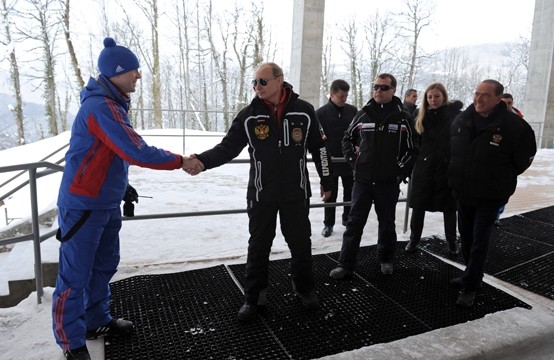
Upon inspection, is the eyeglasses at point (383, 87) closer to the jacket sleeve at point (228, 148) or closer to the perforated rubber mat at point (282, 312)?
the jacket sleeve at point (228, 148)

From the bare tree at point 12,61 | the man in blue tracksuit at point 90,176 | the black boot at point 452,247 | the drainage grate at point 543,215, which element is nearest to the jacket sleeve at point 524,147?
the black boot at point 452,247

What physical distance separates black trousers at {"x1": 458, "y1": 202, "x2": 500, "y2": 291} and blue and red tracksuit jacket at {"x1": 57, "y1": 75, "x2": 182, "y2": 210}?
2652mm

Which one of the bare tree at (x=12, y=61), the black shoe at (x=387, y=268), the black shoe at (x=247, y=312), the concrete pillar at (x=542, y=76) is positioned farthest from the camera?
the bare tree at (x=12, y=61)

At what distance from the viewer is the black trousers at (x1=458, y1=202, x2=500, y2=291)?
3.31m

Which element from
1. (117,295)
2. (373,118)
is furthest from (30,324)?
(373,118)

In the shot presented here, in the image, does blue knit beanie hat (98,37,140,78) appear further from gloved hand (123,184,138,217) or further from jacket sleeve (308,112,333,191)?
jacket sleeve (308,112,333,191)

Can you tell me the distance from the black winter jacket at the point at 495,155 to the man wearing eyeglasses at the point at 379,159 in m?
0.54

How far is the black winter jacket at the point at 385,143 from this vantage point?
3.60 meters

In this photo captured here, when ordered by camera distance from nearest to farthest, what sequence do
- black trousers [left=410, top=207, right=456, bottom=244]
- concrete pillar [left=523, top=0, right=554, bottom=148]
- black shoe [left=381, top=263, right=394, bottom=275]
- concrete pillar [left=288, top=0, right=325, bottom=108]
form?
black shoe [left=381, top=263, right=394, bottom=275]
black trousers [left=410, top=207, right=456, bottom=244]
concrete pillar [left=288, top=0, right=325, bottom=108]
concrete pillar [left=523, top=0, right=554, bottom=148]

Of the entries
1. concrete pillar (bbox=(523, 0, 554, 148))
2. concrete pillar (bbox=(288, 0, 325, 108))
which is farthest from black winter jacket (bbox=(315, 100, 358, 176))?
concrete pillar (bbox=(523, 0, 554, 148))

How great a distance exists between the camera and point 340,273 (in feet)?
12.4

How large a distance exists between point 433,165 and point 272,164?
7.55 feet

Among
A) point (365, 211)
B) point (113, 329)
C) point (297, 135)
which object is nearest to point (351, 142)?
point (365, 211)

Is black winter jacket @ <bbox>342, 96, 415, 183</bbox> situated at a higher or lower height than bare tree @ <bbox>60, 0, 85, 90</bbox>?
lower
